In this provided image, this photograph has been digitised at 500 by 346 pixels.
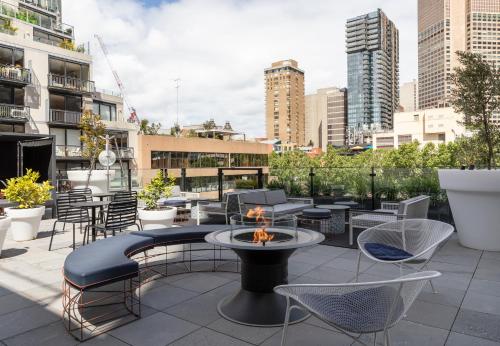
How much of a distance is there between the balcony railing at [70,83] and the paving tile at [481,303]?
3234 centimetres

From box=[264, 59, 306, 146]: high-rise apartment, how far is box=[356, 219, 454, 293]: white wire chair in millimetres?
149693

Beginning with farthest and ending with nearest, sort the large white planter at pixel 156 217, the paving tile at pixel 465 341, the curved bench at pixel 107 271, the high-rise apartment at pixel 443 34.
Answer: the high-rise apartment at pixel 443 34 < the large white planter at pixel 156 217 < the curved bench at pixel 107 271 < the paving tile at pixel 465 341

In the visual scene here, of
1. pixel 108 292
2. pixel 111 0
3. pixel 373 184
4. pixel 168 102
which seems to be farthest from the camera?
pixel 168 102

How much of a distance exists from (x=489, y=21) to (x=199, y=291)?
308ft

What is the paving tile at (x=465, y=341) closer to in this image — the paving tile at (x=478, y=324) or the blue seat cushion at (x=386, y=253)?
the paving tile at (x=478, y=324)

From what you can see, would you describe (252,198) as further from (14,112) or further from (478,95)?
(14,112)

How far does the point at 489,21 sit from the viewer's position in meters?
76.8

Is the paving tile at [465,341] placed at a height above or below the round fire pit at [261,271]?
below

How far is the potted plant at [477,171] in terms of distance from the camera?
5.91 metres

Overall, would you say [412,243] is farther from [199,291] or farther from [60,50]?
[60,50]

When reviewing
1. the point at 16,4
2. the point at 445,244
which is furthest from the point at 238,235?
the point at 16,4

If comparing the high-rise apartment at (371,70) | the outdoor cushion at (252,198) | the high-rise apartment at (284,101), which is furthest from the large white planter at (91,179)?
the high-rise apartment at (371,70)

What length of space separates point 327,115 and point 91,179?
171 m

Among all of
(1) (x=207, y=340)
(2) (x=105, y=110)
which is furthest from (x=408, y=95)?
(1) (x=207, y=340)
